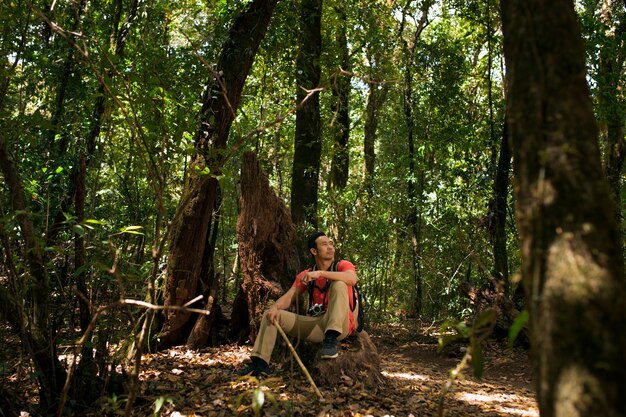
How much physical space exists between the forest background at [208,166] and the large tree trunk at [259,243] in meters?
0.04

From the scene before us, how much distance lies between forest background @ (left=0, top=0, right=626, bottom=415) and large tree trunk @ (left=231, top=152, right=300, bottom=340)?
41mm

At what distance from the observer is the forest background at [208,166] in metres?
3.92

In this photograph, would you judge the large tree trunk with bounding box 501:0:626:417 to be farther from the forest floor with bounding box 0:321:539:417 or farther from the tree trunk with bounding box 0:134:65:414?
the tree trunk with bounding box 0:134:65:414

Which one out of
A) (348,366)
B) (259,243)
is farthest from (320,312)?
(259,243)

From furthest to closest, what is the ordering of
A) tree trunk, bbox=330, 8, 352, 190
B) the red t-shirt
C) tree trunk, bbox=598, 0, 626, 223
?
1. tree trunk, bbox=330, 8, 352, 190
2. tree trunk, bbox=598, 0, 626, 223
3. the red t-shirt

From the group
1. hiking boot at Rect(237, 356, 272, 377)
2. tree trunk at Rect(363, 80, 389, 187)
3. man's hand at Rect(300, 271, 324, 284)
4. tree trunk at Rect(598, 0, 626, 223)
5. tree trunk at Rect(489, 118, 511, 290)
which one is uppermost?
tree trunk at Rect(363, 80, 389, 187)

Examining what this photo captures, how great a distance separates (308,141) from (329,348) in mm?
5187

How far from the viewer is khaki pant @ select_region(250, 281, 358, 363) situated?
5012mm

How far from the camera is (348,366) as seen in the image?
5.01 metres

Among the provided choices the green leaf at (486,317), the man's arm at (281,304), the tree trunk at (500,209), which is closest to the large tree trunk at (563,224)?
the green leaf at (486,317)

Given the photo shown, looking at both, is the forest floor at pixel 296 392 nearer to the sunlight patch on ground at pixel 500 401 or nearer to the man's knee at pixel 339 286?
the sunlight patch on ground at pixel 500 401

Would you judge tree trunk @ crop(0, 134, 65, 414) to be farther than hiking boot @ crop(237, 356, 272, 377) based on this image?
No

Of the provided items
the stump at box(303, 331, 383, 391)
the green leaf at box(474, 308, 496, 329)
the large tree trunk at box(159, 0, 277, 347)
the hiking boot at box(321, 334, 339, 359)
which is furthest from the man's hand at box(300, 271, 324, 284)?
the green leaf at box(474, 308, 496, 329)

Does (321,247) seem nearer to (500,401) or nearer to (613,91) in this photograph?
(500,401)
